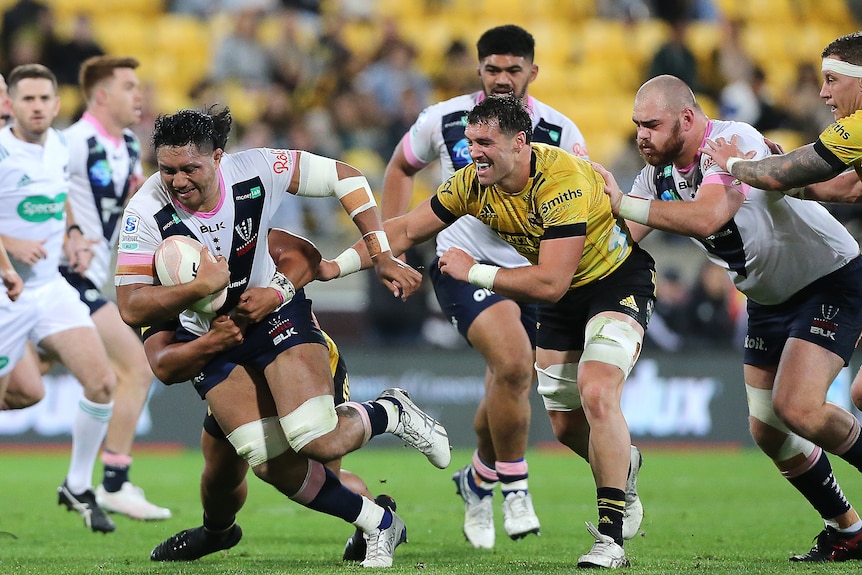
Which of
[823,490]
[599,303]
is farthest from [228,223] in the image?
[823,490]

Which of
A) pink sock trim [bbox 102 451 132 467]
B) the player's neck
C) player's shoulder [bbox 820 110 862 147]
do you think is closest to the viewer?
player's shoulder [bbox 820 110 862 147]

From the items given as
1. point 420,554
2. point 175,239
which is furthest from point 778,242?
point 175,239

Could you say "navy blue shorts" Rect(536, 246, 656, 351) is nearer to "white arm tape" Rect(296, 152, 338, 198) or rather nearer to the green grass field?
the green grass field

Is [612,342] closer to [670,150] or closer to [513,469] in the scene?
[670,150]

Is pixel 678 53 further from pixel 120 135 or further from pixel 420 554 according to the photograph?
pixel 420 554

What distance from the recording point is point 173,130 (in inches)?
233

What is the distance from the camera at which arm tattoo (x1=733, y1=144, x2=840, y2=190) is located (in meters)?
5.93

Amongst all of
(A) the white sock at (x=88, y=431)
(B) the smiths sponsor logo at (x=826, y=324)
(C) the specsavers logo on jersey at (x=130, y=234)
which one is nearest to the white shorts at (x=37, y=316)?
(A) the white sock at (x=88, y=431)

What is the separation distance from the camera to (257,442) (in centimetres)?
623

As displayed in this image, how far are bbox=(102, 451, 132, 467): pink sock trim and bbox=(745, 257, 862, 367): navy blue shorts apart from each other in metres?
4.72

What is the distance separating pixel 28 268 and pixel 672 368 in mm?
7758

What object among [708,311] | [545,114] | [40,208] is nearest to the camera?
[545,114]

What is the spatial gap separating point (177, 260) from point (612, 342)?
2.25 m

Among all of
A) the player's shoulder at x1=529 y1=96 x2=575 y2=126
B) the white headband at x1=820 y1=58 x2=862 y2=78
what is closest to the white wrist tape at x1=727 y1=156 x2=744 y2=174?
the white headband at x1=820 y1=58 x2=862 y2=78
